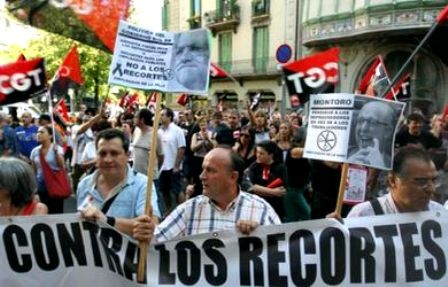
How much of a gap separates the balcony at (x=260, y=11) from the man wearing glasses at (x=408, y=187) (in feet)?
102

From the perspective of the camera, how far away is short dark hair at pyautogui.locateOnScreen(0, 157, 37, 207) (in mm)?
3098

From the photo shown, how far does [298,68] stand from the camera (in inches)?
244

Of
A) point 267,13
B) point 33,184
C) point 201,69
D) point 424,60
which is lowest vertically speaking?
point 33,184

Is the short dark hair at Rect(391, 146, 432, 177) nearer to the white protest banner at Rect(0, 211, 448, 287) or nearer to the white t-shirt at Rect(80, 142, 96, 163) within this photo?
the white protest banner at Rect(0, 211, 448, 287)

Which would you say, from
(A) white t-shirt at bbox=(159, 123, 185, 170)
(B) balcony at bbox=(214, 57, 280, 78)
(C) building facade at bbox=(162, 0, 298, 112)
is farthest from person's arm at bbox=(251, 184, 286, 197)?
(B) balcony at bbox=(214, 57, 280, 78)

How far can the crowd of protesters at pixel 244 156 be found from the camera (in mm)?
5754

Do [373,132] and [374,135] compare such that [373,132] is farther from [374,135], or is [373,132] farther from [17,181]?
[17,181]

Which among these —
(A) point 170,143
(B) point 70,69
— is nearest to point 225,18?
(B) point 70,69

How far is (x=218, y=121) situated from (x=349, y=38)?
16.5 meters

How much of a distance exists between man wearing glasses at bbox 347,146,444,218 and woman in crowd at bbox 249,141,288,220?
253cm

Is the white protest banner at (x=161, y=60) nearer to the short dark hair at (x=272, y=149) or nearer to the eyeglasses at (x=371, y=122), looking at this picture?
the eyeglasses at (x=371, y=122)

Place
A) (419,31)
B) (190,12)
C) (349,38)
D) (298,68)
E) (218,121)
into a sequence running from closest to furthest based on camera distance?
1. (298,68)
2. (218,121)
3. (419,31)
4. (349,38)
5. (190,12)

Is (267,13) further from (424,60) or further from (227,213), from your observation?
(227,213)

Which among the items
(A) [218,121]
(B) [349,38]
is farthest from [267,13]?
(A) [218,121]
